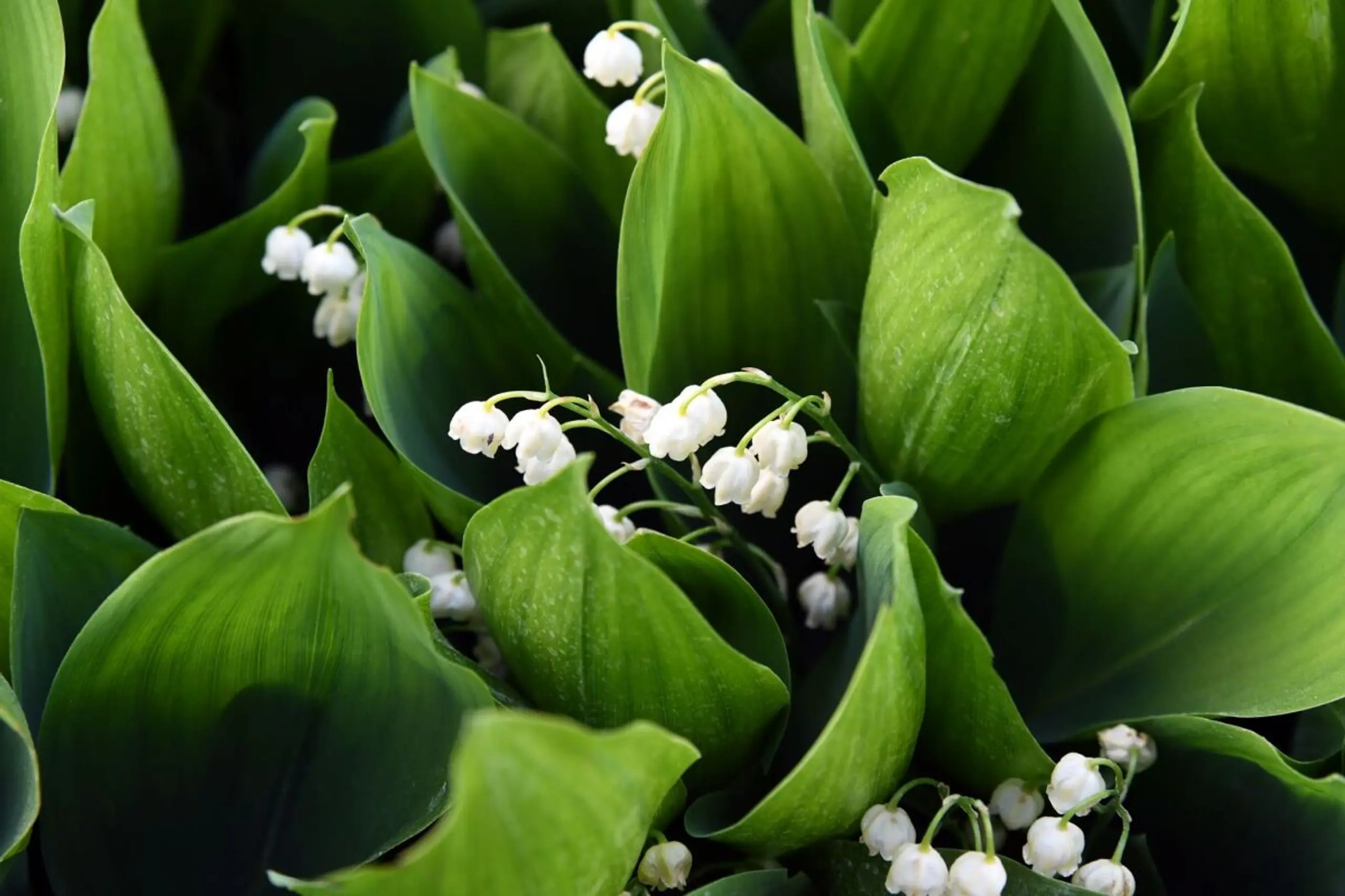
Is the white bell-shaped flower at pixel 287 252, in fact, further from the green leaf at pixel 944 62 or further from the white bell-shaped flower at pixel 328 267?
the green leaf at pixel 944 62

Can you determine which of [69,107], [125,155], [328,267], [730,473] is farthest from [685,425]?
[69,107]

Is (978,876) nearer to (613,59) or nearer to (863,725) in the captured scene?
(863,725)

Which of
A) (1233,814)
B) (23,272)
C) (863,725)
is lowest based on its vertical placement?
(1233,814)

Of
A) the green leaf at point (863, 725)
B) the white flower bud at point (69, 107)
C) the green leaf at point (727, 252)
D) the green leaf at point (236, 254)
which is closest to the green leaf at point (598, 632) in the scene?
the green leaf at point (863, 725)

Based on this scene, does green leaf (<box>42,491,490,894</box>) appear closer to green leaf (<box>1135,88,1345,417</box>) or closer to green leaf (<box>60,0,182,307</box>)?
green leaf (<box>60,0,182,307</box>)

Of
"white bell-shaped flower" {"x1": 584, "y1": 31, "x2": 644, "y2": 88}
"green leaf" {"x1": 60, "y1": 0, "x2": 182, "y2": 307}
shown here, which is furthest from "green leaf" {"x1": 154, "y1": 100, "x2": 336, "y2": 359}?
"white bell-shaped flower" {"x1": 584, "y1": 31, "x2": 644, "y2": 88}
